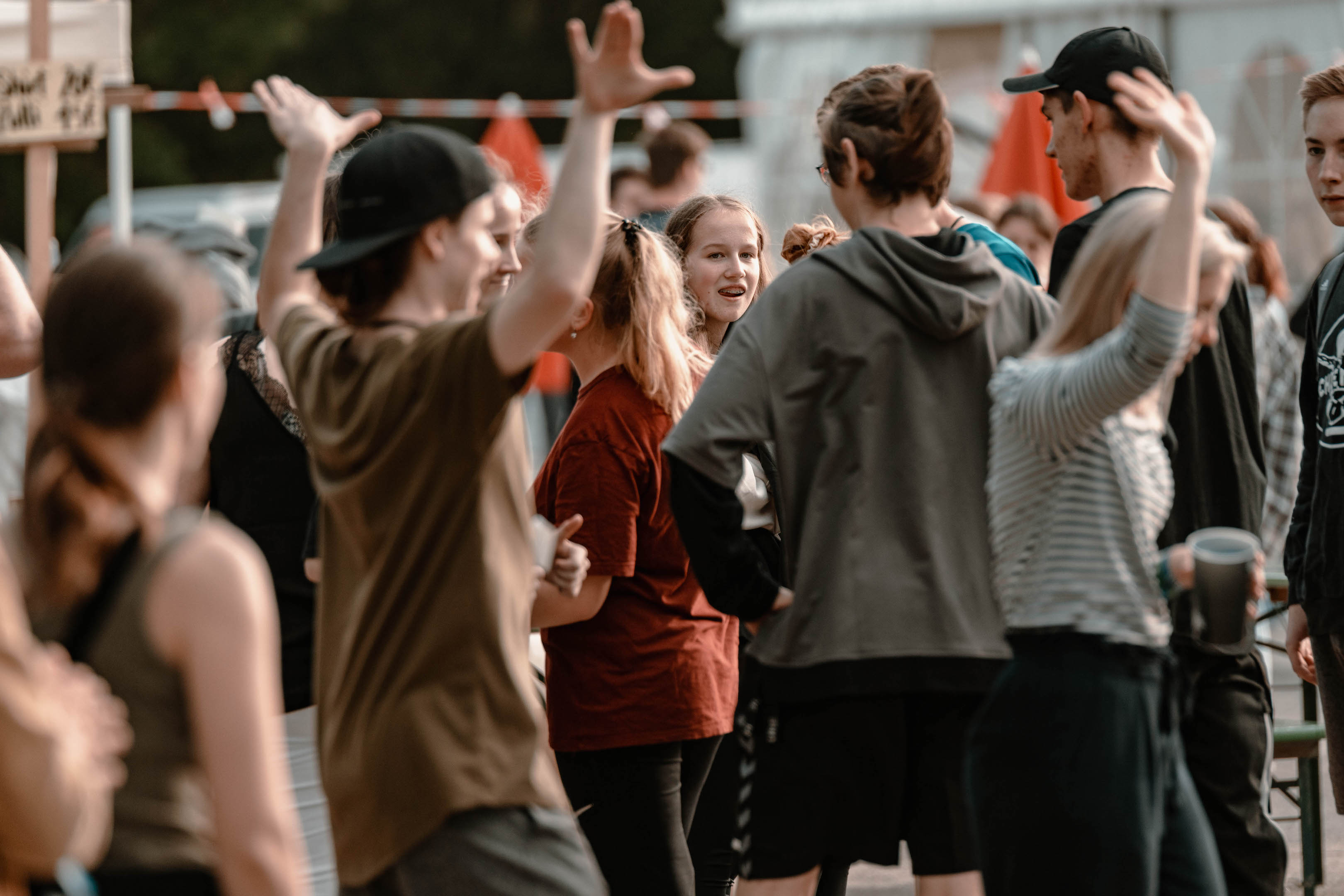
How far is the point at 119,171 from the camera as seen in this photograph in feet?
26.7

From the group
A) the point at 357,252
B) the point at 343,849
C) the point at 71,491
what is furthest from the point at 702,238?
the point at 71,491

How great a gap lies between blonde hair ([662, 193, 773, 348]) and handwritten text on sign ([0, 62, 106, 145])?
2423mm

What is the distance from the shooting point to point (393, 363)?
2.51m

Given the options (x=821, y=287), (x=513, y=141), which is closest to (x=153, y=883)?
(x=821, y=287)

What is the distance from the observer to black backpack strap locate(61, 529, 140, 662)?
2045 millimetres

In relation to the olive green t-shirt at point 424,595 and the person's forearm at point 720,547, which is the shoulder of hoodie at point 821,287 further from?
the olive green t-shirt at point 424,595

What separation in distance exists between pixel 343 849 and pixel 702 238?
2.59 meters

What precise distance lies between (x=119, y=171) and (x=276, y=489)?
17.0ft

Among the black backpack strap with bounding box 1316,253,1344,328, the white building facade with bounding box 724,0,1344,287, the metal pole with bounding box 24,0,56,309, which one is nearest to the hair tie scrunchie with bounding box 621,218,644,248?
the black backpack strap with bounding box 1316,253,1344,328

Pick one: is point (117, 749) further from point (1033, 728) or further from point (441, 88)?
point (441, 88)

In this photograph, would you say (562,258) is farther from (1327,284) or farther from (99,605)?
(1327,284)

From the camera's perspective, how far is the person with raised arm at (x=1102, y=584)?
2639 millimetres

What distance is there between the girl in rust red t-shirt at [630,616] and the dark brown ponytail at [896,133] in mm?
810

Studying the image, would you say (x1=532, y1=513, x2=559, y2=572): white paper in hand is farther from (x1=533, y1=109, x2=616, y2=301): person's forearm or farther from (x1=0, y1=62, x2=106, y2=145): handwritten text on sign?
(x1=0, y1=62, x2=106, y2=145): handwritten text on sign
